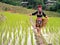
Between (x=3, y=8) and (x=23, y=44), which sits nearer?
(x=23, y=44)


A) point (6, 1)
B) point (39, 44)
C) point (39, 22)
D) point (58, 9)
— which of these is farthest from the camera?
point (6, 1)

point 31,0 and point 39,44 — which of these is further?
point 31,0

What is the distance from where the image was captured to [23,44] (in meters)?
9.08

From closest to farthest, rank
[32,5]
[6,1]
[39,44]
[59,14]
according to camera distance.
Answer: [39,44]
[59,14]
[6,1]
[32,5]

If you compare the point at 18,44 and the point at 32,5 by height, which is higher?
the point at 18,44

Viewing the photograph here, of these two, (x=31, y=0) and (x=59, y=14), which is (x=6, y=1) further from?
(x=59, y=14)

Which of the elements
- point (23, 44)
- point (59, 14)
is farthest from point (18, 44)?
point (59, 14)

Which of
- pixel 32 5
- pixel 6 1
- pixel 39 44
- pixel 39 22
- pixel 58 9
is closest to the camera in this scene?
pixel 39 44

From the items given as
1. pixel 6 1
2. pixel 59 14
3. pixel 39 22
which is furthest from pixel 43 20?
pixel 6 1

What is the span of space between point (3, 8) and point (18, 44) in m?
35.9

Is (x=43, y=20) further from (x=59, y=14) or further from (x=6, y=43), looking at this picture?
(x=59, y=14)

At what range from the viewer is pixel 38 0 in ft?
191

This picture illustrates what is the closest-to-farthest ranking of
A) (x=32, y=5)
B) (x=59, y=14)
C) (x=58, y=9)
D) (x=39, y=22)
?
(x=39, y=22) < (x=59, y=14) < (x=58, y=9) < (x=32, y=5)

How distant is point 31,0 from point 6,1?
28.1ft
